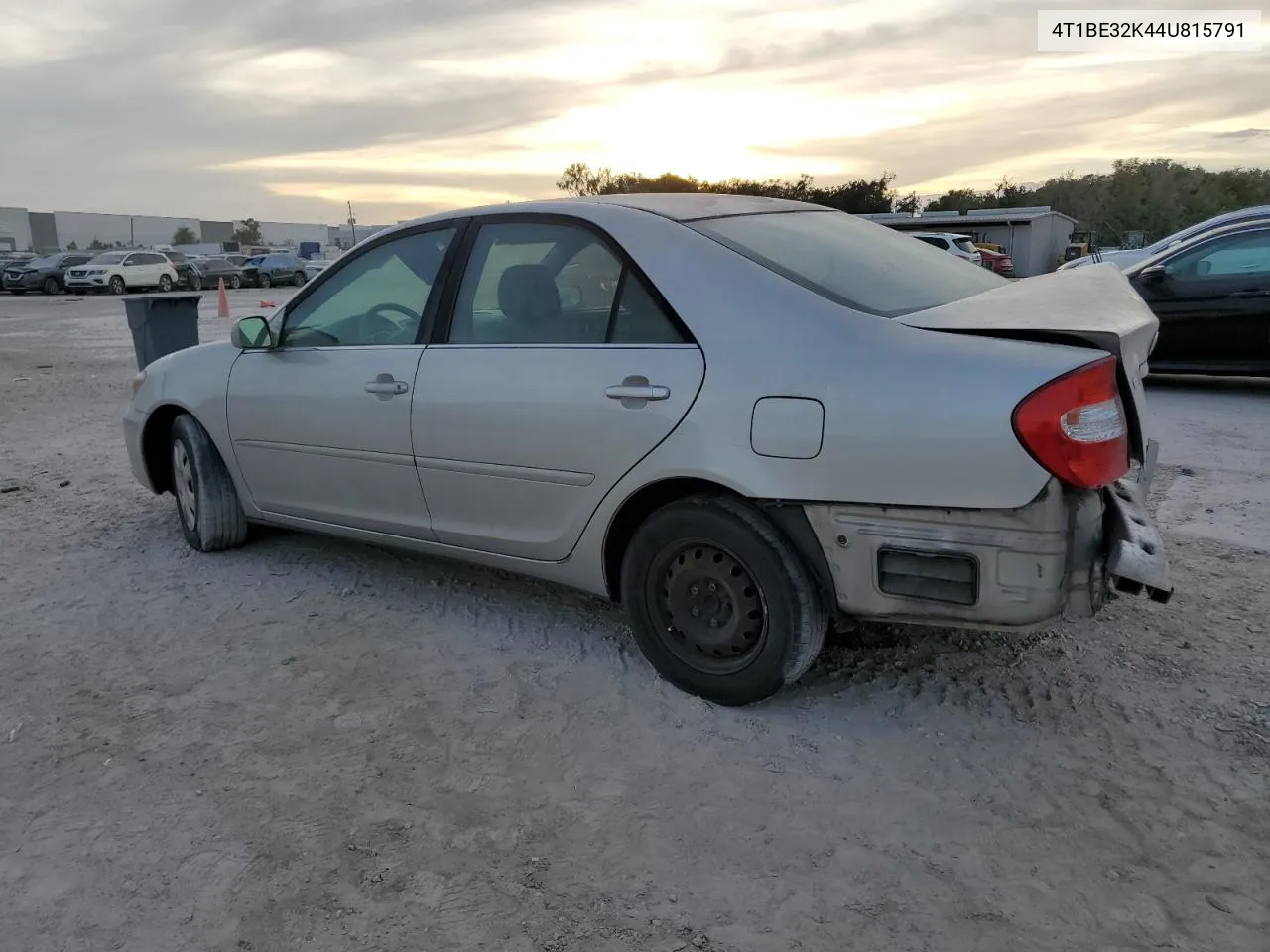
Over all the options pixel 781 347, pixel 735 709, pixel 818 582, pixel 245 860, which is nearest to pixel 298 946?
pixel 245 860

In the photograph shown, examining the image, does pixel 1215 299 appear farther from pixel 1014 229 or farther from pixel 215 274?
pixel 1014 229

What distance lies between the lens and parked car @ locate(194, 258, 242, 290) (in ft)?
121

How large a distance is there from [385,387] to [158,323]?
6.27 meters

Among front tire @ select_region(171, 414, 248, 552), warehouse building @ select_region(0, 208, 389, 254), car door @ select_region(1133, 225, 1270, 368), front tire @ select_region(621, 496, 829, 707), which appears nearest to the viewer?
front tire @ select_region(621, 496, 829, 707)

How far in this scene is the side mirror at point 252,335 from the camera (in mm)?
4281

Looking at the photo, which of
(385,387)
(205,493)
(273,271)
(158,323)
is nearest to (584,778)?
(385,387)

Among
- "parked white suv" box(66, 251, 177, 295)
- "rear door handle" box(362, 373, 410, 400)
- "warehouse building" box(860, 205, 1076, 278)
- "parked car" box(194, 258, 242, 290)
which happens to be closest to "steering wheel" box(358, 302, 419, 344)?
"rear door handle" box(362, 373, 410, 400)

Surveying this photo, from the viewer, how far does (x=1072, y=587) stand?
2660mm

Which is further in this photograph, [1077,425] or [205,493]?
[205,493]

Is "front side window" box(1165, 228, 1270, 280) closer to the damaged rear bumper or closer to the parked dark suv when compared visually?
the damaged rear bumper

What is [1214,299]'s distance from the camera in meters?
8.67

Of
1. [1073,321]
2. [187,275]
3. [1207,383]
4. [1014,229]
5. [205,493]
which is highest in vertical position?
[1014,229]

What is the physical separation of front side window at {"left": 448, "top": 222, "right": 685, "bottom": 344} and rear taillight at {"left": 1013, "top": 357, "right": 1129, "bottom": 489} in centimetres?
108

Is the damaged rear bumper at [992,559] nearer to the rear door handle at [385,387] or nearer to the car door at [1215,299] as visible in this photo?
the rear door handle at [385,387]
